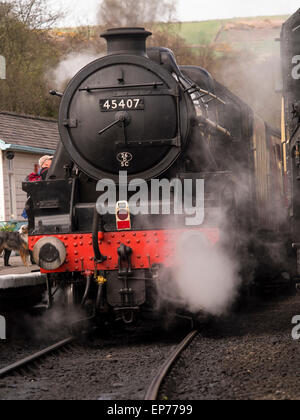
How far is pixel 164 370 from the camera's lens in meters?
5.26

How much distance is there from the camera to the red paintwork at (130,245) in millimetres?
6633

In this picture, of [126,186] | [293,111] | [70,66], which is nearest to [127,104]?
[126,186]

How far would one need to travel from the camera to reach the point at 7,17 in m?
25.7

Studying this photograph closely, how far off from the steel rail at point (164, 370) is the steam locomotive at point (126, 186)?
42 centimetres

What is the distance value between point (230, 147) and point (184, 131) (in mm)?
2015

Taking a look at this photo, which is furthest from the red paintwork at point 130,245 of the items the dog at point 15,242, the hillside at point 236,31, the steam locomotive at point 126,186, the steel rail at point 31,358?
the hillside at point 236,31

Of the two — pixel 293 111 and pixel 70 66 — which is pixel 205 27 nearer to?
pixel 70 66

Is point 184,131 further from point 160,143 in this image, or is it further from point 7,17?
point 7,17

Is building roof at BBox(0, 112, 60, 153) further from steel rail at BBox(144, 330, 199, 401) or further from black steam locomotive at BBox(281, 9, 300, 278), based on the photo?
steel rail at BBox(144, 330, 199, 401)

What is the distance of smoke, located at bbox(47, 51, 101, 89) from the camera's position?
305 inches

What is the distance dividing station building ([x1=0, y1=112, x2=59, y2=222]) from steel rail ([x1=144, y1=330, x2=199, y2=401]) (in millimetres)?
11238

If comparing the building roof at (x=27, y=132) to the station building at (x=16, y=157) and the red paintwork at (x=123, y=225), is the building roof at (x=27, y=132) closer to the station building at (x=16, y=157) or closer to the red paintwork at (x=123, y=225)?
the station building at (x=16, y=157)
